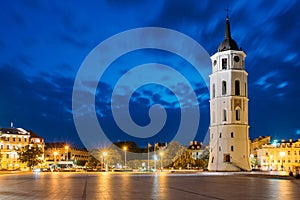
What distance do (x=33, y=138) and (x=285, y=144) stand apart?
92.9 m

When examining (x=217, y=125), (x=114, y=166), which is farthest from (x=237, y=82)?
(x=114, y=166)

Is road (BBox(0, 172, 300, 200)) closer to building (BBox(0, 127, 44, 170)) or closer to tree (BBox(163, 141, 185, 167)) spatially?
tree (BBox(163, 141, 185, 167))

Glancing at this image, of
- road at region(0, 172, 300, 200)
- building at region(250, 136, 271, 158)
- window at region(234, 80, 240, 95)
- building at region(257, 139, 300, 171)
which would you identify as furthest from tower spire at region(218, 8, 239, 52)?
building at region(250, 136, 271, 158)

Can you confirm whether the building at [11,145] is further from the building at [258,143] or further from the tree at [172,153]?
the building at [258,143]

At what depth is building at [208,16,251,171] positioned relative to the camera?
74.9m

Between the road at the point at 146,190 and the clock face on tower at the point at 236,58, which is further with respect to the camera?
the clock face on tower at the point at 236,58

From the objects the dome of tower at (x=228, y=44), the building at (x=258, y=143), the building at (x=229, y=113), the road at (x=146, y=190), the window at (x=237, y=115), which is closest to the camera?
the road at (x=146, y=190)

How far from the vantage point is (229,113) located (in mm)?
75562

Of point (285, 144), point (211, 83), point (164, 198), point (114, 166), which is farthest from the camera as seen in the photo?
point (285, 144)

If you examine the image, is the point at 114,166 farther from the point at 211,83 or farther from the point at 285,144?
the point at 285,144

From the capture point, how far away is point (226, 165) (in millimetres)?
74188

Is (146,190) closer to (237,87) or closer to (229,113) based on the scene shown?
(229,113)

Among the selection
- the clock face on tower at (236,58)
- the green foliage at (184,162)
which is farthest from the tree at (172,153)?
the clock face on tower at (236,58)

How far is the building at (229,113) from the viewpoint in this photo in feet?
246
